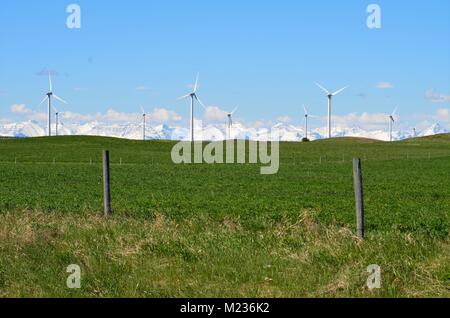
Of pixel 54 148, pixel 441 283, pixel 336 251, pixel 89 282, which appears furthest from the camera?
pixel 54 148

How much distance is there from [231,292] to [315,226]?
168 inches

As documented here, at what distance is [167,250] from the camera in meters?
9.27

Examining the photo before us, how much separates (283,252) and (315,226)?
2618mm

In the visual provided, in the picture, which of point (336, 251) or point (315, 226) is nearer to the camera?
point (336, 251)

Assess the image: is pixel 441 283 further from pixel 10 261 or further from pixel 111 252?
pixel 10 261

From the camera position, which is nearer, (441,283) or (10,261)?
(441,283)

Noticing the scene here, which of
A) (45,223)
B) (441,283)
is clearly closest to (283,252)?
(441,283)

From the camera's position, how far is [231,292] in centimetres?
751
